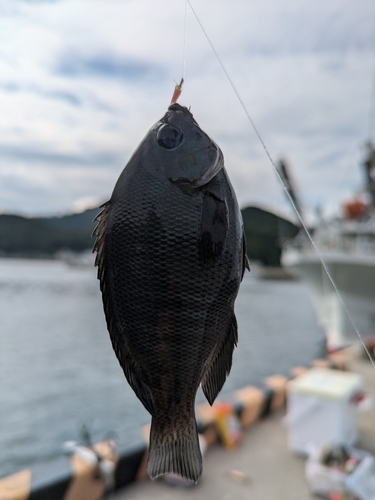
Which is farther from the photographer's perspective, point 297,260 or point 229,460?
point 297,260

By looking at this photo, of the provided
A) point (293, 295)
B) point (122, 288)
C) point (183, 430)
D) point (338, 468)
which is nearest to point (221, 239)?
point (122, 288)

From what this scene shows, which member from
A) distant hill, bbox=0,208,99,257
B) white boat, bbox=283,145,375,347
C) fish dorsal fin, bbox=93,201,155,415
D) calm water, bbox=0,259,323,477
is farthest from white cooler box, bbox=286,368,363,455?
white boat, bbox=283,145,375,347

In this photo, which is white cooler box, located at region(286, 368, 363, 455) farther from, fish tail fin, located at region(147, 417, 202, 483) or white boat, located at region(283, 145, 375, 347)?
white boat, located at region(283, 145, 375, 347)

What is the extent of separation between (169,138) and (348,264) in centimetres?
1299

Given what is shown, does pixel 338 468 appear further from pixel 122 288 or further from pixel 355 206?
pixel 355 206

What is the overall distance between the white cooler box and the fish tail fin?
414cm

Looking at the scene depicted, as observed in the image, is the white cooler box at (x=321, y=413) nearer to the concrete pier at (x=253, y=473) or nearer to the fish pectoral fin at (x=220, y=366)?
the concrete pier at (x=253, y=473)

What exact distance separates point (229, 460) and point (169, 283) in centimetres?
435

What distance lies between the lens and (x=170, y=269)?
0.88 m

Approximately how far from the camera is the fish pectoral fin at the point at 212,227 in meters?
0.88

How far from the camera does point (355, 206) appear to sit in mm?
13844

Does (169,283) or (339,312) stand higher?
(169,283)

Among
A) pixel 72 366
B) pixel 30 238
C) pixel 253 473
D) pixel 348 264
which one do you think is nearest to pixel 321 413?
pixel 253 473

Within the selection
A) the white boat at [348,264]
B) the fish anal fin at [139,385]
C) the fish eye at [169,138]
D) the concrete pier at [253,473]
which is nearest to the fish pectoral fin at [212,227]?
the fish eye at [169,138]
